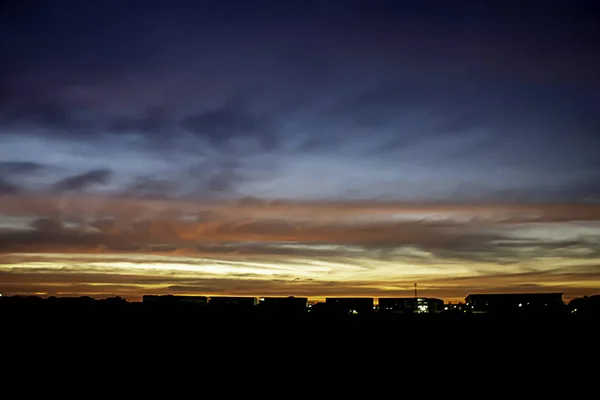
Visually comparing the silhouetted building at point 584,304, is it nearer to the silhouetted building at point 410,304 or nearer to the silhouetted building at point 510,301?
the silhouetted building at point 510,301

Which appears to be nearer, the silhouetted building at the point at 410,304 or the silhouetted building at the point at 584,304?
the silhouetted building at the point at 584,304

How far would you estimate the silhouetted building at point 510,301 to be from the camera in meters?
118

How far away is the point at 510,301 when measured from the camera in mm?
124438

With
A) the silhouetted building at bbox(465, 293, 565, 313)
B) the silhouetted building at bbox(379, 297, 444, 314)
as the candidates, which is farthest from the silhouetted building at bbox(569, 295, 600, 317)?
the silhouetted building at bbox(379, 297, 444, 314)

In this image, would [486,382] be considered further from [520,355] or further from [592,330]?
[592,330]

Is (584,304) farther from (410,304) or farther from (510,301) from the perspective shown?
(410,304)

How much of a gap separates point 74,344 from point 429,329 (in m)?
32.2

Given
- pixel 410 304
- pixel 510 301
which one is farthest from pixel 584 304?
pixel 410 304

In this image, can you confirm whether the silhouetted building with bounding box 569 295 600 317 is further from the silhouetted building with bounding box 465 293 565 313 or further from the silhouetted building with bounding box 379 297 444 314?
the silhouetted building with bounding box 379 297 444 314

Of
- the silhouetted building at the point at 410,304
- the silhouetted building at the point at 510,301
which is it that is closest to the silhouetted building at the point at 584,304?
the silhouetted building at the point at 510,301

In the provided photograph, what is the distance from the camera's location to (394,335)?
5041 centimetres

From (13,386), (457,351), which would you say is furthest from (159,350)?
(457,351)

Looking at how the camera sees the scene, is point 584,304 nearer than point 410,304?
Yes

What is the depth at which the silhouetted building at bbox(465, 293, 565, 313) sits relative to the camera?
117775 millimetres
